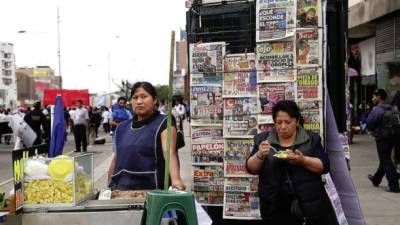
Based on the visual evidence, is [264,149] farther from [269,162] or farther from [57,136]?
[57,136]

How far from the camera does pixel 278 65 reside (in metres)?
4.96

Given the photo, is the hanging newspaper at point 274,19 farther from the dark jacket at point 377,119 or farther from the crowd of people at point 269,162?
the dark jacket at point 377,119

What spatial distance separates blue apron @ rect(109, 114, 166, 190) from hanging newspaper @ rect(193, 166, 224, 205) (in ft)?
4.64

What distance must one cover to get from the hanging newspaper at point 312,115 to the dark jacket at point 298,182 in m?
0.68

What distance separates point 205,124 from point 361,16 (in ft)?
49.9

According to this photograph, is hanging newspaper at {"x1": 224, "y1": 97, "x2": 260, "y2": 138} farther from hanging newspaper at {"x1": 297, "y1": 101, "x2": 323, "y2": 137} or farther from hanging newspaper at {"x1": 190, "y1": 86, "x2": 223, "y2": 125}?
hanging newspaper at {"x1": 297, "y1": 101, "x2": 323, "y2": 137}

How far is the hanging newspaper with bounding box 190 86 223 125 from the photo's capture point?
534cm

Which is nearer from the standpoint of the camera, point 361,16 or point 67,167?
point 67,167

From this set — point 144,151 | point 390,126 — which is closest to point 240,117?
point 144,151

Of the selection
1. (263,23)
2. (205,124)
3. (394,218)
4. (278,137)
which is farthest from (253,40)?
(394,218)

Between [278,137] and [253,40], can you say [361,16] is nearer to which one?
[253,40]

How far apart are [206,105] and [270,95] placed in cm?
67

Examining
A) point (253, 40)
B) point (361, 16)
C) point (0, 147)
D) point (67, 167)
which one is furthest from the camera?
point (0, 147)

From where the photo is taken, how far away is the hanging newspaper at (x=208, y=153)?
17.6 feet
